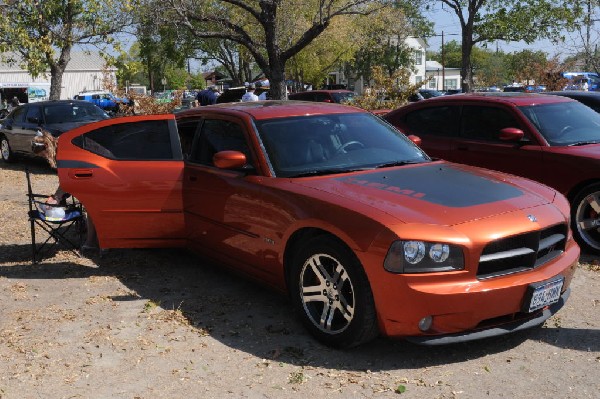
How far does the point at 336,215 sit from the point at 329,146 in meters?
1.16

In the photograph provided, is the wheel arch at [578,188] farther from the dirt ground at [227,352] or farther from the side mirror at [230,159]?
the side mirror at [230,159]

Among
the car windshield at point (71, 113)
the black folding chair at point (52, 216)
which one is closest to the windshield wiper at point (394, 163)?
the black folding chair at point (52, 216)

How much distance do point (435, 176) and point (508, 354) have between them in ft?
4.49

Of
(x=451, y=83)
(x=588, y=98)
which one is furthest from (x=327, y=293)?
(x=451, y=83)

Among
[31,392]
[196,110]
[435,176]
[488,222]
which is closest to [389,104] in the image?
[196,110]

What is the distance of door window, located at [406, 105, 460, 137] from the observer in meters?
7.87

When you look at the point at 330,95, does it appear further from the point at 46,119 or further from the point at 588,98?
the point at 588,98

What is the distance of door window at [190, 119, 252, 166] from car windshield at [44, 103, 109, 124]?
933 cm

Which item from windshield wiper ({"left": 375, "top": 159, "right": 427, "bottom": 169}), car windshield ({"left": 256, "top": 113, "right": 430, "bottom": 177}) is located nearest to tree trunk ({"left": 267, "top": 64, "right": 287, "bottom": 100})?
car windshield ({"left": 256, "top": 113, "right": 430, "bottom": 177})

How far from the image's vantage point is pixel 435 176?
4.82 metres

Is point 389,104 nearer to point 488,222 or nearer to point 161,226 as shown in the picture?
point 161,226

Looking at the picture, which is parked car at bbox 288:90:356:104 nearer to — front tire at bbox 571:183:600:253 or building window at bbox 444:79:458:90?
front tire at bbox 571:183:600:253

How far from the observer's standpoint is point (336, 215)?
4141 millimetres

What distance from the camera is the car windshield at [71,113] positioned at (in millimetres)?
14328
